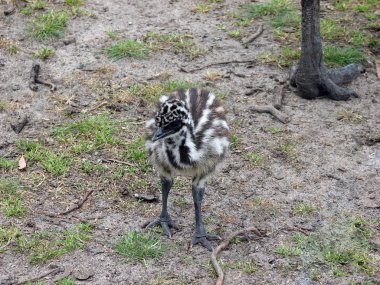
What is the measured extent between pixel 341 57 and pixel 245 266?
12.9ft

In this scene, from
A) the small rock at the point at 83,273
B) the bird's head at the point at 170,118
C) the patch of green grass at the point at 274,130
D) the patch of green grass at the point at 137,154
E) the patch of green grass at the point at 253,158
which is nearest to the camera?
the bird's head at the point at 170,118

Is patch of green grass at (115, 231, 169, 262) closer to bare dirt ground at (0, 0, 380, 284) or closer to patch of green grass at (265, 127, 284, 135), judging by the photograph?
bare dirt ground at (0, 0, 380, 284)

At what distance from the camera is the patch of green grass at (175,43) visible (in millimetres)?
8930

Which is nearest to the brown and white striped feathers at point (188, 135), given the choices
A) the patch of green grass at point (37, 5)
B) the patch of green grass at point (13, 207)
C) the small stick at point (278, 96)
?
the patch of green grass at point (13, 207)

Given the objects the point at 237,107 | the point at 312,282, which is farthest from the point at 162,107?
the point at 237,107

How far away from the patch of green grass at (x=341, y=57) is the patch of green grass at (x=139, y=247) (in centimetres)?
381

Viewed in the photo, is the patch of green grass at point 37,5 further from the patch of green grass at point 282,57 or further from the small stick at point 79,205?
the small stick at point 79,205

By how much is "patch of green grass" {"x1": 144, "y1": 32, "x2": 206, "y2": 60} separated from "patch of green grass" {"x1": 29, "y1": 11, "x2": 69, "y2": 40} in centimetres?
108

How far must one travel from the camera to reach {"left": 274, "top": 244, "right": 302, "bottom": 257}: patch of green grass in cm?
586

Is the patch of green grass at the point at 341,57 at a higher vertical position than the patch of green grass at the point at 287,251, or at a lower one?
higher

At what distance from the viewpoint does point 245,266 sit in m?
A: 5.72

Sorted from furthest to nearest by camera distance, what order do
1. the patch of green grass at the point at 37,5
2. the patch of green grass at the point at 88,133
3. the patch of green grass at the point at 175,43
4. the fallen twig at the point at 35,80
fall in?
the patch of green grass at the point at 37,5
the patch of green grass at the point at 175,43
the fallen twig at the point at 35,80
the patch of green grass at the point at 88,133

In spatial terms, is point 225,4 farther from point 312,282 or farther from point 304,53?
point 312,282

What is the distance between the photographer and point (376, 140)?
293 inches
